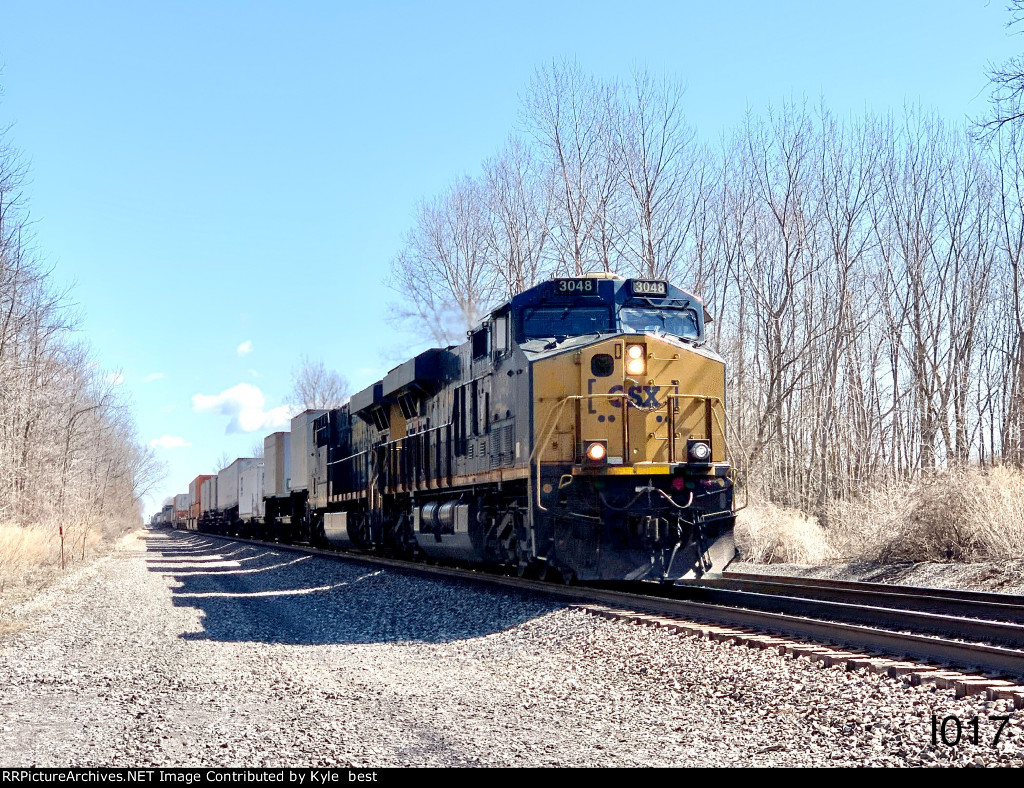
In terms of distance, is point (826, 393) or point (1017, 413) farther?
point (826, 393)

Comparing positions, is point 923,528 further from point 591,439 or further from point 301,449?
point 301,449

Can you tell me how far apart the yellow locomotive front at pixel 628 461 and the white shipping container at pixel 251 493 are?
29055 mm

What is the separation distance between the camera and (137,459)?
85062 mm

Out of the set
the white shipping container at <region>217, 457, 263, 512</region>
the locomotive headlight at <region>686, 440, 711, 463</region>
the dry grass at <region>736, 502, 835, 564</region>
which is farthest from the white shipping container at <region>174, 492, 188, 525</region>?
the locomotive headlight at <region>686, 440, 711, 463</region>

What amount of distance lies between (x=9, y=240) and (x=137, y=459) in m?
66.6

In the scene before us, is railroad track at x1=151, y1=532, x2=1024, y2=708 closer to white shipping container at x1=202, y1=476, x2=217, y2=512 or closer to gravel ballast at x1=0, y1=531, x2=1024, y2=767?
gravel ballast at x1=0, y1=531, x2=1024, y2=767

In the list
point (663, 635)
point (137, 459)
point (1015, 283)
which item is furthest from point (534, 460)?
point (137, 459)

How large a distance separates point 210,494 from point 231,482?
1100cm

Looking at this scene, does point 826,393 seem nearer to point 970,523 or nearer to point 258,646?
point 970,523

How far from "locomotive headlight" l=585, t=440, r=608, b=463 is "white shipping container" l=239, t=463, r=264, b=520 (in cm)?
2945

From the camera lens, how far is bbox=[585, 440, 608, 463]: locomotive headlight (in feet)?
38.2

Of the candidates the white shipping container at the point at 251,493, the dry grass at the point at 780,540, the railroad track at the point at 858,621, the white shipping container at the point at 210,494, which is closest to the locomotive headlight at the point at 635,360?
the railroad track at the point at 858,621

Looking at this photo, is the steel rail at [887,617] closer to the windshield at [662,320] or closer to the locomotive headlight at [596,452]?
the locomotive headlight at [596,452]

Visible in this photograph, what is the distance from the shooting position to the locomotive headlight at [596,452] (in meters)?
11.6
